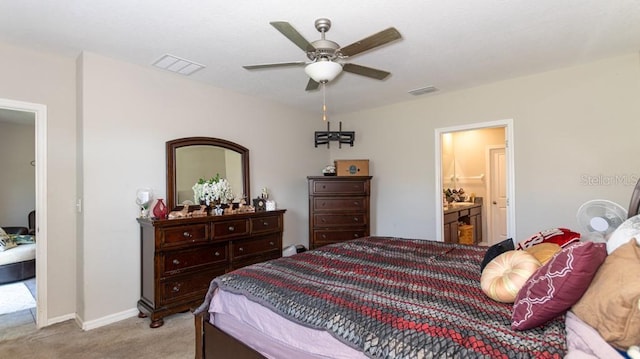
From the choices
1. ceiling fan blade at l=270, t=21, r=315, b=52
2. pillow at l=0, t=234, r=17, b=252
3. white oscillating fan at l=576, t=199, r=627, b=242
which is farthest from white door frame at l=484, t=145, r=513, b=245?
pillow at l=0, t=234, r=17, b=252

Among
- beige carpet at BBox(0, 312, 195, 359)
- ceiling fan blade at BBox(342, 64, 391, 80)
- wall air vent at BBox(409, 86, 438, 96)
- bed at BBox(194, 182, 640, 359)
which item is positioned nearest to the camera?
bed at BBox(194, 182, 640, 359)

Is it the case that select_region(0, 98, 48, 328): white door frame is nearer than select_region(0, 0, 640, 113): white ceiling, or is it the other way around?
select_region(0, 0, 640, 113): white ceiling

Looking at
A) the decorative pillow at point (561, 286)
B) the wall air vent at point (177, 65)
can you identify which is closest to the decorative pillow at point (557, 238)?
the decorative pillow at point (561, 286)

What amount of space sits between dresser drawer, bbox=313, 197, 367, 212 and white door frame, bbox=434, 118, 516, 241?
101cm

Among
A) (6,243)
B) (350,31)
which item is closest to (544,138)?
(350,31)

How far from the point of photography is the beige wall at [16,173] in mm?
5434

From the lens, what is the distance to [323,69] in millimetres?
2090

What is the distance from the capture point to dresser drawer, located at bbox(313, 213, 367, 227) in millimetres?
4589

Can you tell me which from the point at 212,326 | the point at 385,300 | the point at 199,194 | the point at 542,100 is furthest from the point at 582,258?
the point at 199,194

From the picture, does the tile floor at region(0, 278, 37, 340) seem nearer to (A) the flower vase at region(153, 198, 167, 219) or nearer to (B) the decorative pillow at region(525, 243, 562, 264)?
(A) the flower vase at region(153, 198, 167, 219)

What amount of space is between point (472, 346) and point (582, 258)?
52 centimetres

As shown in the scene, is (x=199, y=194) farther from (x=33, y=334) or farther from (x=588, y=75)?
(x=588, y=75)

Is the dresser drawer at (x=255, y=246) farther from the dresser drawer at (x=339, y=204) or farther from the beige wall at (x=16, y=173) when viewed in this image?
the beige wall at (x=16, y=173)

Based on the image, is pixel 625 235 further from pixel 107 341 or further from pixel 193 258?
pixel 107 341
